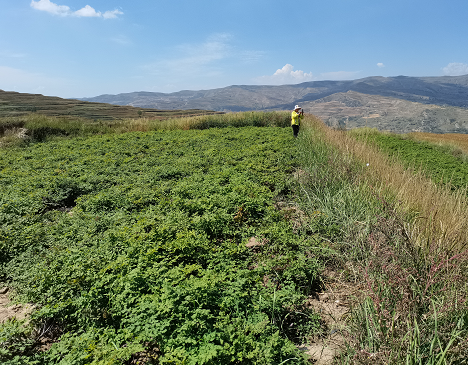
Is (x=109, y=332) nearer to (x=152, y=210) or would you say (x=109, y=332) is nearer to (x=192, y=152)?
(x=152, y=210)

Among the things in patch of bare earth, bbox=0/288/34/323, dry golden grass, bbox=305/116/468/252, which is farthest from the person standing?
patch of bare earth, bbox=0/288/34/323

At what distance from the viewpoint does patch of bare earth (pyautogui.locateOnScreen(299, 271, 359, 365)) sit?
265 cm

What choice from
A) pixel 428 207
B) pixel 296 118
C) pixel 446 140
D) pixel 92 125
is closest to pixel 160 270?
pixel 428 207

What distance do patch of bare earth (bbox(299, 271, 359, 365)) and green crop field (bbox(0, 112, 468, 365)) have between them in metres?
0.02

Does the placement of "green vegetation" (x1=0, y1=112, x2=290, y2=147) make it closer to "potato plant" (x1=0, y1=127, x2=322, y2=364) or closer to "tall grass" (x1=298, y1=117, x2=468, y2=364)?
"potato plant" (x1=0, y1=127, x2=322, y2=364)

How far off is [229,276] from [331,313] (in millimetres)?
1290

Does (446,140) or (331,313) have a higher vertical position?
(331,313)

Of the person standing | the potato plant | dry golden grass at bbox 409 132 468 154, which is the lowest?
dry golden grass at bbox 409 132 468 154

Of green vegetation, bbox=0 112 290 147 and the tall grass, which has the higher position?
green vegetation, bbox=0 112 290 147

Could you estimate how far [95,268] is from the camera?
3598mm

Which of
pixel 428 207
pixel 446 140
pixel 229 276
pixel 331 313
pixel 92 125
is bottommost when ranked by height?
pixel 446 140

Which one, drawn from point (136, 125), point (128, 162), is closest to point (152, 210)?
point (128, 162)

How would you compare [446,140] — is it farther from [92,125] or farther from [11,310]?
[11,310]

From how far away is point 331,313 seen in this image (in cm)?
317
